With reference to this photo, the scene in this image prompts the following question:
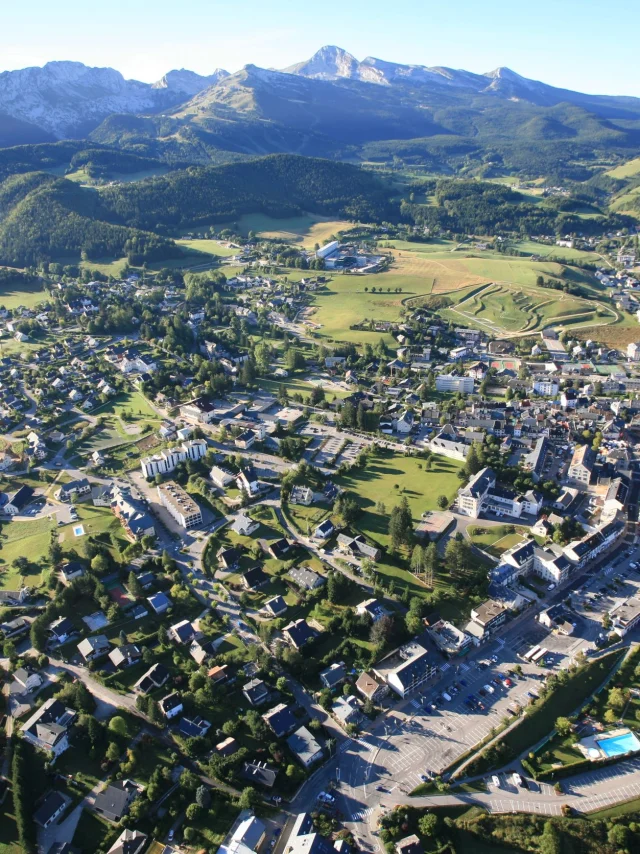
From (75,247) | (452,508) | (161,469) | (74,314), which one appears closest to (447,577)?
(452,508)

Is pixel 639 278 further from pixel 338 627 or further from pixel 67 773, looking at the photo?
pixel 67 773

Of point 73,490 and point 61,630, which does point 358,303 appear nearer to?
point 73,490

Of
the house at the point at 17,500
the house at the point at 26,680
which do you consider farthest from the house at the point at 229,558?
the house at the point at 17,500

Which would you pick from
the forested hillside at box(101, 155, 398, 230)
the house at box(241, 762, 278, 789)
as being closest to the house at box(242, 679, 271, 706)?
the house at box(241, 762, 278, 789)

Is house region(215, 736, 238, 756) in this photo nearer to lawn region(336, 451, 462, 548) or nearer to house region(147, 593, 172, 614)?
house region(147, 593, 172, 614)

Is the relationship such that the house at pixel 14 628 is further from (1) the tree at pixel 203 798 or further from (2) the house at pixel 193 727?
(1) the tree at pixel 203 798

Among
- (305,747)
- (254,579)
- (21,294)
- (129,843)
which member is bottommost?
(129,843)

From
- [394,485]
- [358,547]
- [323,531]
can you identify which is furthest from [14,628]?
[394,485]

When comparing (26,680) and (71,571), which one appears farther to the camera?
(71,571)
